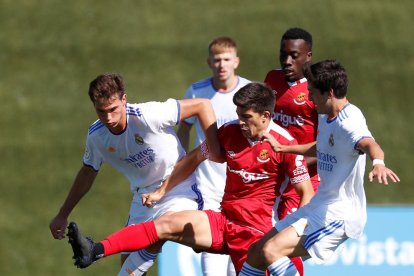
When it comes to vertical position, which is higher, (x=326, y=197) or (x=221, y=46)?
(x=221, y=46)

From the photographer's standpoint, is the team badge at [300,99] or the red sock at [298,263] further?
the team badge at [300,99]

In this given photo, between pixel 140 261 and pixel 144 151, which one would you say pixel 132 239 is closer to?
pixel 140 261

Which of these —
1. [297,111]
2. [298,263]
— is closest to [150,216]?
[298,263]

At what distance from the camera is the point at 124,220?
11.7 m

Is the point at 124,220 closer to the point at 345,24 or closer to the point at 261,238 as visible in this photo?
the point at 345,24

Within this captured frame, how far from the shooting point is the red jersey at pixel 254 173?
22.9 ft

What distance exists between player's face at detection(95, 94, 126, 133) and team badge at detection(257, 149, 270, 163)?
100 cm

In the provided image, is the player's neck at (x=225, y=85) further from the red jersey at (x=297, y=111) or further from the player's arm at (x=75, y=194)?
the player's arm at (x=75, y=194)

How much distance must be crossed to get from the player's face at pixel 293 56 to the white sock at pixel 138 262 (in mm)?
1728

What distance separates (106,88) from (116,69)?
213 inches

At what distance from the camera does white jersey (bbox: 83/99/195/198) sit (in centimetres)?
719

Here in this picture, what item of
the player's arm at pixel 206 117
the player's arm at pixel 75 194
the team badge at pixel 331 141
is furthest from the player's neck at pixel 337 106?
the player's arm at pixel 75 194

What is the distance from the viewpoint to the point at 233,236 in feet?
23.0

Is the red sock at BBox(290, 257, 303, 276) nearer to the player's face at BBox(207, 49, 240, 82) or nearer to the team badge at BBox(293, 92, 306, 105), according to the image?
the team badge at BBox(293, 92, 306, 105)
